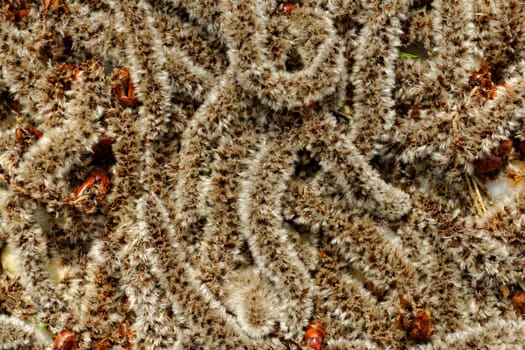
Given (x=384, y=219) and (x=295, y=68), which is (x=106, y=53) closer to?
(x=295, y=68)

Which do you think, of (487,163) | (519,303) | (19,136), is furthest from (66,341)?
(487,163)

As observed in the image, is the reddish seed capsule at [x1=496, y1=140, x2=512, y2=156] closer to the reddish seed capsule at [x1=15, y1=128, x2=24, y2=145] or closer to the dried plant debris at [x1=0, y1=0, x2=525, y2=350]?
the dried plant debris at [x1=0, y1=0, x2=525, y2=350]

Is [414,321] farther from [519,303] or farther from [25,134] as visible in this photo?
[25,134]

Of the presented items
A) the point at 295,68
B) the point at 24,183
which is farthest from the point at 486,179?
the point at 24,183

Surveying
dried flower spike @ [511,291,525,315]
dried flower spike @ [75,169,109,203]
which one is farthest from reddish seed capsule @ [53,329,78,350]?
dried flower spike @ [511,291,525,315]

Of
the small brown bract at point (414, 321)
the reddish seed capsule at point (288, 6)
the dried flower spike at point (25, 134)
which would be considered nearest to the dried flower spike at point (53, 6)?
the dried flower spike at point (25, 134)

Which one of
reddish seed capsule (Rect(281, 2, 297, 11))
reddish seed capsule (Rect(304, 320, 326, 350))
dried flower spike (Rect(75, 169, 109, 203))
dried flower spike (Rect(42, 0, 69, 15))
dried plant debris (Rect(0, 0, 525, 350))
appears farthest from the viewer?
reddish seed capsule (Rect(281, 2, 297, 11))

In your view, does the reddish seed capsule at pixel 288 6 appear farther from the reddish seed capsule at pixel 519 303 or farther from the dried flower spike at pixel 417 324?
the reddish seed capsule at pixel 519 303
